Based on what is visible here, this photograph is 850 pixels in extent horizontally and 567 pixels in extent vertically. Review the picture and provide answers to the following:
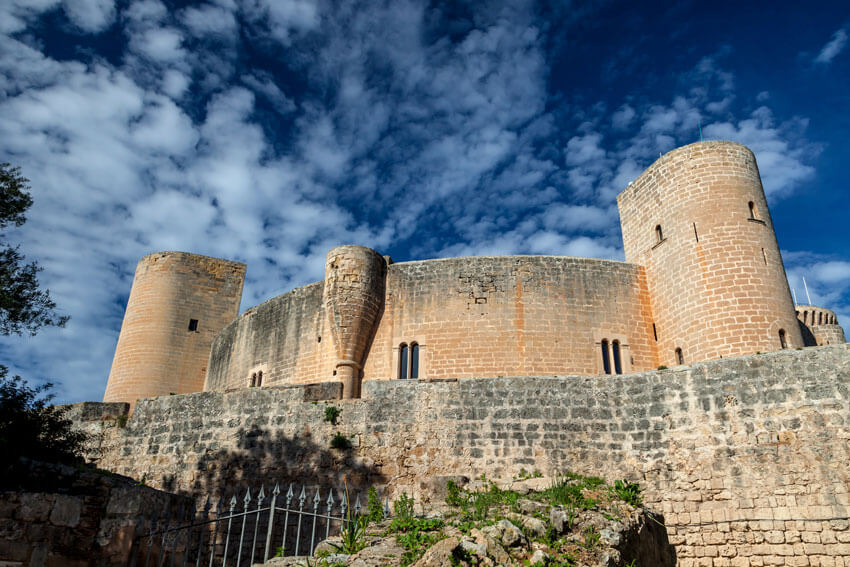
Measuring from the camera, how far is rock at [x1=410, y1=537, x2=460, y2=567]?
657 cm

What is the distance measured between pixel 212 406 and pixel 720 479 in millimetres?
9626

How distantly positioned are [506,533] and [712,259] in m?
13.1

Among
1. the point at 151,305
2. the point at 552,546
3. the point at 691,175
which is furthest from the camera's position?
the point at 151,305

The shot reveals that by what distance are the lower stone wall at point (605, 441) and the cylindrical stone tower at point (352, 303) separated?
6.28 metres

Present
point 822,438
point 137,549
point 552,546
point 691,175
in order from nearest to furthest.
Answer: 1. point 552,546
2. point 137,549
3. point 822,438
4. point 691,175

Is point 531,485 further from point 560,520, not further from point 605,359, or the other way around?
point 605,359

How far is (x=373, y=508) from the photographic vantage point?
32.6ft

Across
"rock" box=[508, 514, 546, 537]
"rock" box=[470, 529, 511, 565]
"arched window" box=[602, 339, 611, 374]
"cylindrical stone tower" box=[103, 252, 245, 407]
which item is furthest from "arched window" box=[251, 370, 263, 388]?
"rock" box=[470, 529, 511, 565]

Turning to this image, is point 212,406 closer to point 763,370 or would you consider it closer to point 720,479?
point 720,479

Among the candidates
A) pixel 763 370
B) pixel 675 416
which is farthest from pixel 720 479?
pixel 763 370

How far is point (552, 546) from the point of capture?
7.66m

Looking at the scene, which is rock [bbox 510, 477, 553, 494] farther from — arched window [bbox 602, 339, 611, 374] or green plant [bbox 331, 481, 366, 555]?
arched window [bbox 602, 339, 611, 374]

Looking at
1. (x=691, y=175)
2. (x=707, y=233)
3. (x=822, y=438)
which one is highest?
(x=691, y=175)

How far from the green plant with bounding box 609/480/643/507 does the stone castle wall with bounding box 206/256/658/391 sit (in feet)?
25.0
